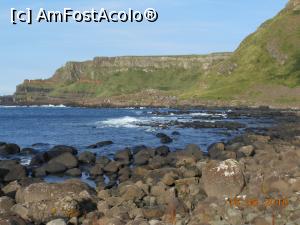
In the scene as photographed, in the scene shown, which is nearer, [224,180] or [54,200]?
[54,200]

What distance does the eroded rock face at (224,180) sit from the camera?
21016 mm

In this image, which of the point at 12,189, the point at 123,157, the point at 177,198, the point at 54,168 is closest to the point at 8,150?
the point at 123,157

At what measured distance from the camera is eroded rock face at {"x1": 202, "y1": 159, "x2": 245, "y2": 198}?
21.0m

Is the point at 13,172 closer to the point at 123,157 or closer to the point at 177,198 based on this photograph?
the point at 123,157

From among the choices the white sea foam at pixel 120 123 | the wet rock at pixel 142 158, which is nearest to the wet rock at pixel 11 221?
the wet rock at pixel 142 158

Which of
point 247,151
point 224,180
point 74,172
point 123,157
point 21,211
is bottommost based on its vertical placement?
point 74,172

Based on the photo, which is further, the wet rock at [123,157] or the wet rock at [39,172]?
the wet rock at [123,157]

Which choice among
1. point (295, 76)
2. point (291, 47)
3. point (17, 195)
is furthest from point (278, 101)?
Answer: point (17, 195)

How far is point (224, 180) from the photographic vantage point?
21250 mm

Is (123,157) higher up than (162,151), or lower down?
lower down

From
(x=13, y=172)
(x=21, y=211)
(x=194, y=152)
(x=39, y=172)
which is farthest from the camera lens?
(x=194, y=152)

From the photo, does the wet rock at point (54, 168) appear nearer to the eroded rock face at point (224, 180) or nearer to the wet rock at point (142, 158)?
the wet rock at point (142, 158)

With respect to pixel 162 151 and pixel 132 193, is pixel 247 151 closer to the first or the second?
pixel 162 151

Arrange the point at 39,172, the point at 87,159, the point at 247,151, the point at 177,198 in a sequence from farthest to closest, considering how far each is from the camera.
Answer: the point at 87,159 < the point at 247,151 < the point at 39,172 < the point at 177,198
